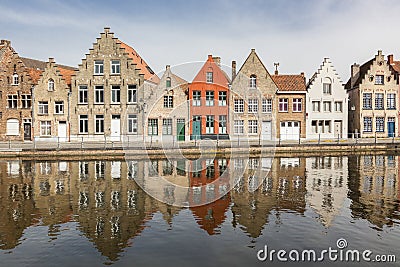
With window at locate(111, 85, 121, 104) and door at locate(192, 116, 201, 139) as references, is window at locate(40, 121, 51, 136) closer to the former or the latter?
window at locate(111, 85, 121, 104)

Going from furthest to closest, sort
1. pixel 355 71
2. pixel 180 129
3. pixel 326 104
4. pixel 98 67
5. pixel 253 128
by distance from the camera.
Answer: pixel 355 71 < pixel 326 104 < pixel 253 128 < pixel 180 129 < pixel 98 67

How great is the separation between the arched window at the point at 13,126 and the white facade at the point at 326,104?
33800mm

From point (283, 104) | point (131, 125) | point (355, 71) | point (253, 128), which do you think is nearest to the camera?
point (131, 125)

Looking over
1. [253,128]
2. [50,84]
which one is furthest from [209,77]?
[50,84]

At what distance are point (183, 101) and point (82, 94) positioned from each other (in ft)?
37.0

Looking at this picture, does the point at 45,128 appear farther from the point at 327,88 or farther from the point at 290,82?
the point at 327,88

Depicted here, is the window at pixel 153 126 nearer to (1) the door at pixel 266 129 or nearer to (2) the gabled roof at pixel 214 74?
(2) the gabled roof at pixel 214 74

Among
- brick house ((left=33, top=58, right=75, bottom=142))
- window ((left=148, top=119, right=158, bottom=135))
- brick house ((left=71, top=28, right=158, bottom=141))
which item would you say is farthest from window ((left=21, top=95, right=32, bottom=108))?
window ((left=148, top=119, right=158, bottom=135))

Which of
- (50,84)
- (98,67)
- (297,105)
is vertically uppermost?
(98,67)

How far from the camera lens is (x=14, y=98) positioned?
40.0 meters

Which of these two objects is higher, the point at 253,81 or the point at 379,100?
the point at 253,81

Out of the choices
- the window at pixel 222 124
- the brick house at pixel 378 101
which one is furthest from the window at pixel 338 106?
the window at pixel 222 124

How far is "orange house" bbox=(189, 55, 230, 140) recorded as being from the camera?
41906mm

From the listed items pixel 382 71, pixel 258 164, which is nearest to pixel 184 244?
pixel 258 164
